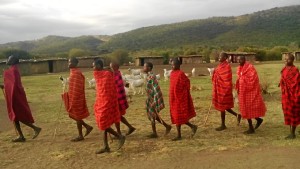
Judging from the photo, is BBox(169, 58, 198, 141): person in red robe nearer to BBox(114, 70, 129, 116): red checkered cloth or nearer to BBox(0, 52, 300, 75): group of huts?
BBox(114, 70, 129, 116): red checkered cloth

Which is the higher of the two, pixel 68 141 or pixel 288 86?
pixel 288 86

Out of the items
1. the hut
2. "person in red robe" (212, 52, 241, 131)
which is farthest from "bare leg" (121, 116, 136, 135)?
the hut

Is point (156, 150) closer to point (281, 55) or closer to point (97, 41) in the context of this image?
point (281, 55)

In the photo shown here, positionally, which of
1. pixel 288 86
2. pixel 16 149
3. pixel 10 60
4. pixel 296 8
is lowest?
pixel 16 149

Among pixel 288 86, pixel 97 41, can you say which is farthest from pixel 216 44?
pixel 288 86

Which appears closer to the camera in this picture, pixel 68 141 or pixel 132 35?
pixel 68 141

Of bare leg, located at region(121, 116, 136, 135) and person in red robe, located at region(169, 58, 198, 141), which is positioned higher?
person in red robe, located at region(169, 58, 198, 141)

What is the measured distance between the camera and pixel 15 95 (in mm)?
8375

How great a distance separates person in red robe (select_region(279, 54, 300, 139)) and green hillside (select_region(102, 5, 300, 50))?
62116mm

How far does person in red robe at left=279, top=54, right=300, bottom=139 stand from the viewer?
775cm

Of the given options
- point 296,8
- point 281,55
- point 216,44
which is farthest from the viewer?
point 296,8

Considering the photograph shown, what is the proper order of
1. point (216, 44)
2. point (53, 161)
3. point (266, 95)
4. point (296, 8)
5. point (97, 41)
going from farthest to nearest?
point (97, 41), point (296, 8), point (216, 44), point (266, 95), point (53, 161)

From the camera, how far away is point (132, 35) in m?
92.2

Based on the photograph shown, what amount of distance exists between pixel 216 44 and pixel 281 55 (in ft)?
88.5
